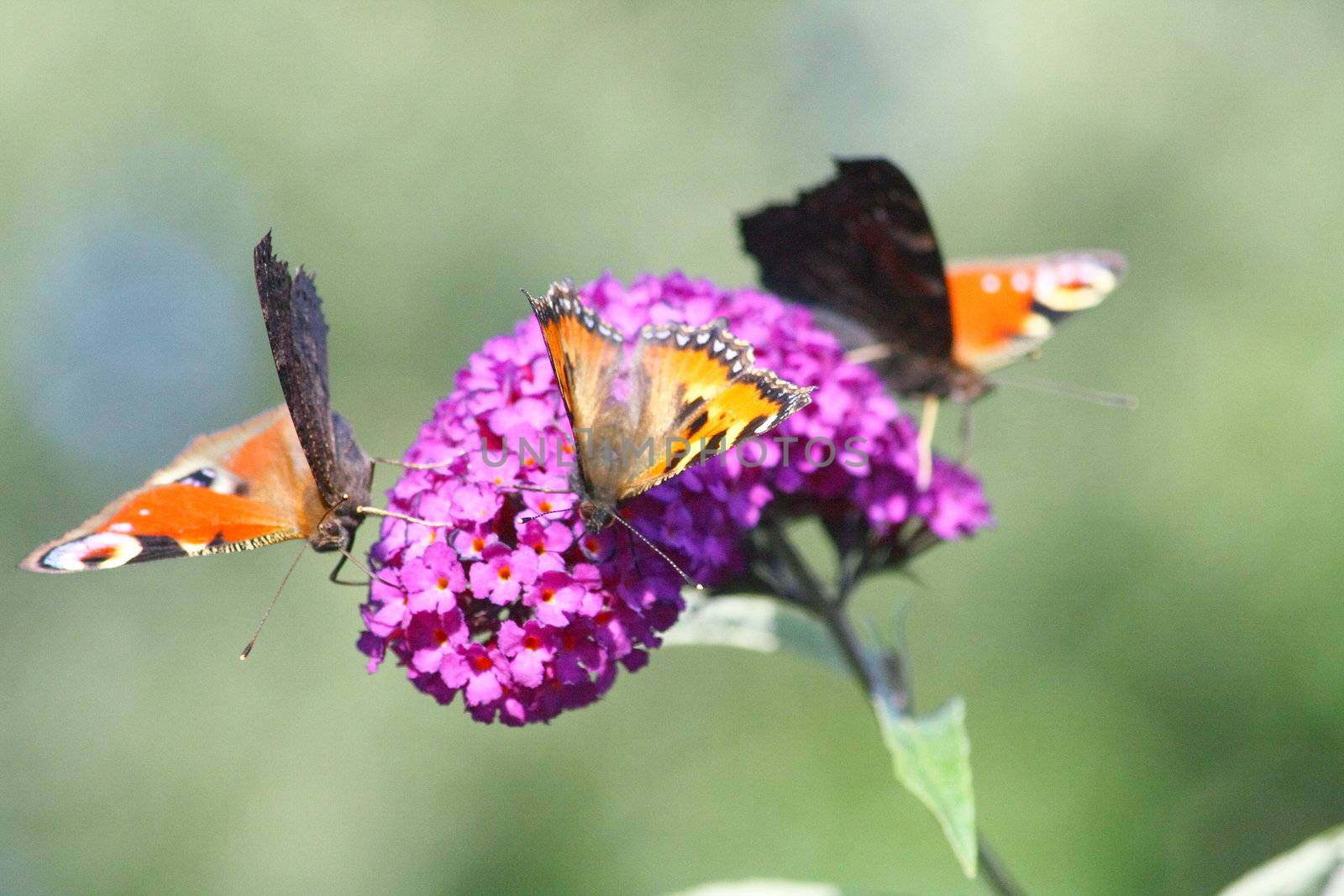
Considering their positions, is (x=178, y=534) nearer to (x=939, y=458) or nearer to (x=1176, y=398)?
(x=939, y=458)

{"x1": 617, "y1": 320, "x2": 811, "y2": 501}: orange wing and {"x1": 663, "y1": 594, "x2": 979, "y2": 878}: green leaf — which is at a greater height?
{"x1": 617, "y1": 320, "x2": 811, "y2": 501}: orange wing

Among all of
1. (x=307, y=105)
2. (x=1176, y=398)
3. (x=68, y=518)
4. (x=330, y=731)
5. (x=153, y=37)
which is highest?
(x=153, y=37)

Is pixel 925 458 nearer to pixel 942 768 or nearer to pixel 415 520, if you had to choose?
pixel 942 768

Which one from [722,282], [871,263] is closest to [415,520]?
[871,263]

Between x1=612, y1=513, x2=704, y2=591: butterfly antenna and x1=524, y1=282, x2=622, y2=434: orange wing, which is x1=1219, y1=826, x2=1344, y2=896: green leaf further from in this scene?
x1=524, y1=282, x2=622, y2=434: orange wing

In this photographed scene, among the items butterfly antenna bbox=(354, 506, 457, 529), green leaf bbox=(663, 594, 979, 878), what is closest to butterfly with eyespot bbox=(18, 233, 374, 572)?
butterfly antenna bbox=(354, 506, 457, 529)

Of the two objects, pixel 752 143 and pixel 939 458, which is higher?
pixel 752 143

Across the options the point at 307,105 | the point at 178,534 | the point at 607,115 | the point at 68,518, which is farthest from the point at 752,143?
the point at 178,534
